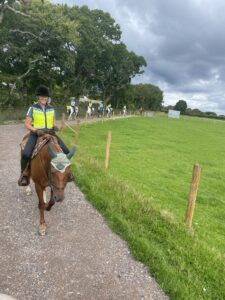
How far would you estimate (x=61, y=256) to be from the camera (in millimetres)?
5766

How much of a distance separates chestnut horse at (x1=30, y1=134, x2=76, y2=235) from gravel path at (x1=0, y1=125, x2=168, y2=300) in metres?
0.54

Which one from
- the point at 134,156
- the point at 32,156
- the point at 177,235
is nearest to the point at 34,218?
the point at 32,156

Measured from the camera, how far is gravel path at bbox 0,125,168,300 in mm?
4902

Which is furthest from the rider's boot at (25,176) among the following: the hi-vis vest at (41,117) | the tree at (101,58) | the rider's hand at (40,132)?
the tree at (101,58)

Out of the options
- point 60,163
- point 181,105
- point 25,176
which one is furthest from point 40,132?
point 181,105

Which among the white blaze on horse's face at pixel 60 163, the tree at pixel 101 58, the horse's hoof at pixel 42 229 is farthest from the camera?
the tree at pixel 101 58

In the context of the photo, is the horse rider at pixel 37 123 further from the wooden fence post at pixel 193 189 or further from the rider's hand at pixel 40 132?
the wooden fence post at pixel 193 189

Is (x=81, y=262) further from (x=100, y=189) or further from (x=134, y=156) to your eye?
(x=134, y=156)

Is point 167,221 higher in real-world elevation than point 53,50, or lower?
lower

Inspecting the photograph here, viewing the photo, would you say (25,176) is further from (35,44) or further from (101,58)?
(101,58)

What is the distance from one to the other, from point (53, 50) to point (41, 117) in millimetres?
30558

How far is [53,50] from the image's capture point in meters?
35.6

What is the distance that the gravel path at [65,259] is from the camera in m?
4.90

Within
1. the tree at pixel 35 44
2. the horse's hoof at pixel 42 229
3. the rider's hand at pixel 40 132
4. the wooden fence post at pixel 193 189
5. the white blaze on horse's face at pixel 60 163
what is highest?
the tree at pixel 35 44
